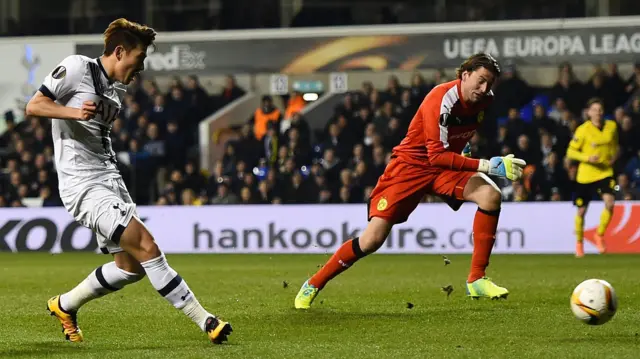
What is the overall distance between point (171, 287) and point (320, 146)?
1369 cm

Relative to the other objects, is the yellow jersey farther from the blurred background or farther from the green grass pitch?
the blurred background

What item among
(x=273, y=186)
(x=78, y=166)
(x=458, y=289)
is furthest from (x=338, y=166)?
(x=78, y=166)

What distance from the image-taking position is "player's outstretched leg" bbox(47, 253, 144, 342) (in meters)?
7.43

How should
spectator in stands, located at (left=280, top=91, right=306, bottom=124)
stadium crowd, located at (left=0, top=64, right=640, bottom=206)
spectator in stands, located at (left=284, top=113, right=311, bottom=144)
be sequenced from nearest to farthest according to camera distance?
stadium crowd, located at (left=0, top=64, right=640, bottom=206), spectator in stands, located at (left=284, top=113, right=311, bottom=144), spectator in stands, located at (left=280, top=91, right=306, bottom=124)

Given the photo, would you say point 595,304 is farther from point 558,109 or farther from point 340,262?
point 558,109

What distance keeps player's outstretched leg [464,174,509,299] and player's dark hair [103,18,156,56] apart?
3.16 meters

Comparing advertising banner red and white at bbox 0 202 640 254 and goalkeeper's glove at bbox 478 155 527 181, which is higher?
goalkeeper's glove at bbox 478 155 527 181

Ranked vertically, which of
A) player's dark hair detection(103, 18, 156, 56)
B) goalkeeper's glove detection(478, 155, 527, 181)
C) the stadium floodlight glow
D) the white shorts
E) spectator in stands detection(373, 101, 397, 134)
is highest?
player's dark hair detection(103, 18, 156, 56)

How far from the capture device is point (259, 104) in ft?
76.4

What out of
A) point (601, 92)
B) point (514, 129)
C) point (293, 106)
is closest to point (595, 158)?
point (514, 129)

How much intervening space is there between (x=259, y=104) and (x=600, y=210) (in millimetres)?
8053

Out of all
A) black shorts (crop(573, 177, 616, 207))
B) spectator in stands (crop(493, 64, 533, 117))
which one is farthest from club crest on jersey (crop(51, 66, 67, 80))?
spectator in stands (crop(493, 64, 533, 117))

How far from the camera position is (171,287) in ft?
23.3

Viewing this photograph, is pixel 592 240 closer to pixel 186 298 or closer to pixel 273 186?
pixel 273 186
